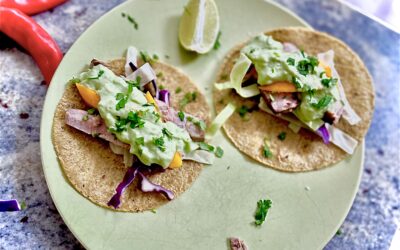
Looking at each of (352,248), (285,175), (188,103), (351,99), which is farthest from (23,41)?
(352,248)

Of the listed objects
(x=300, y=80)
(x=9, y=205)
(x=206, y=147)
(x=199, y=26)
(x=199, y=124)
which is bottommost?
(x=9, y=205)

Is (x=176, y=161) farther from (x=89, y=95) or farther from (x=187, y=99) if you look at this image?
(x=89, y=95)

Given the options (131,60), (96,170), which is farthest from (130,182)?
(131,60)

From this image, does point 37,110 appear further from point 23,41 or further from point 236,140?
point 236,140

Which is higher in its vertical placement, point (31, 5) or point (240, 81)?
point (31, 5)

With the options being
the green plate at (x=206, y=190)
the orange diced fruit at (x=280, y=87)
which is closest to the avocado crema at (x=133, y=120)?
the green plate at (x=206, y=190)

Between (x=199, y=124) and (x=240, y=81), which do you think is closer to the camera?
A: (x=199, y=124)
